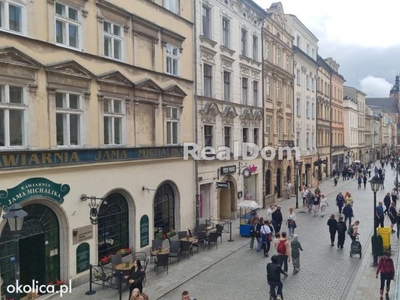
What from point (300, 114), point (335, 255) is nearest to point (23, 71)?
point (335, 255)

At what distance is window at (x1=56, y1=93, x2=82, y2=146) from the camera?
13289 mm

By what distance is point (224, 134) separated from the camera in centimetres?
2500

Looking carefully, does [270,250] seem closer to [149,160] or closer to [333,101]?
[149,160]

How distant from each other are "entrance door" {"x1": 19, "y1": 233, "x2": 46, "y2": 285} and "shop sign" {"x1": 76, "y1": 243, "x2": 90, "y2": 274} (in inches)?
49.8

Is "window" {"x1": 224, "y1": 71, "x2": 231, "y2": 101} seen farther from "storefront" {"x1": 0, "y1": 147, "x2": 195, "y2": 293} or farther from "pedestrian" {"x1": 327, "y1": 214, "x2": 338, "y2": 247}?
A: "pedestrian" {"x1": 327, "y1": 214, "x2": 338, "y2": 247}

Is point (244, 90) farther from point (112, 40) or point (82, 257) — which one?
point (82, 257)

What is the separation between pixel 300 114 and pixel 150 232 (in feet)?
90.2

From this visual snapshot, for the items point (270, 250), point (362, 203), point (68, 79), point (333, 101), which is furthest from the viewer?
point (333, 101)

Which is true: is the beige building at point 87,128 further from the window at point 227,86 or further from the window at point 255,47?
the window at point 255,47

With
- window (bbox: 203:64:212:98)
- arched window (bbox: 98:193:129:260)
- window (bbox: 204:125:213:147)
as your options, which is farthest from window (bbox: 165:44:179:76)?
arched window (bbox: 98:193:129:260)

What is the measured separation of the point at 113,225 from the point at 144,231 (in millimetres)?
1863

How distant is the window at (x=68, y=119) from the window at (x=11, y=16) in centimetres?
244

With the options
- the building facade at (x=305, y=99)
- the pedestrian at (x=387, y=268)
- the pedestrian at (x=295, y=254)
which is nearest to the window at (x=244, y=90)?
the building facade at (x=305, y=99)

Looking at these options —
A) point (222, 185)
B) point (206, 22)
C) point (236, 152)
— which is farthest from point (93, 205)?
point (236, 152)
